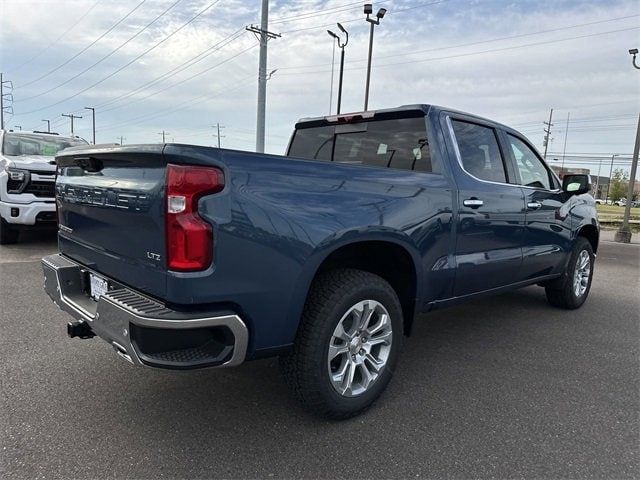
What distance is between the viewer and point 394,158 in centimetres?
347

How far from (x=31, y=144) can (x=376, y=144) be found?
24.2 ft

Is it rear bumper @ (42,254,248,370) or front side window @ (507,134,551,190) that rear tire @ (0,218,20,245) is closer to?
rear bumper @ (42,254,248,370)

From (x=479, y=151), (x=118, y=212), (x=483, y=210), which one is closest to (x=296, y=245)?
(x=118, y=212)

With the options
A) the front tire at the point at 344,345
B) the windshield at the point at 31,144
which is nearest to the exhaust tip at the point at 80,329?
the front tire at the point at 344,345

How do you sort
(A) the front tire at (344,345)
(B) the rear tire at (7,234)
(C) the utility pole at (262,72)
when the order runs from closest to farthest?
(A) the front tire at (344,345), (B) the rear tire at (7,234), (C) the utility pole at (262,72)

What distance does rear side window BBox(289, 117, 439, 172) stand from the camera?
334 cm

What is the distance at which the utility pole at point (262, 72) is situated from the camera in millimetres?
16000

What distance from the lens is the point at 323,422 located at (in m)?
2.67

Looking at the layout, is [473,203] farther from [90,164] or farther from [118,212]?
[90,164]

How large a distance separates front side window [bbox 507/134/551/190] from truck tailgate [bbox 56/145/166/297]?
10.4ft

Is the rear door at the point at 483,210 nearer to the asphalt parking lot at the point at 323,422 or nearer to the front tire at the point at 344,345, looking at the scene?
the asphalt parking lot at the point at 323,422

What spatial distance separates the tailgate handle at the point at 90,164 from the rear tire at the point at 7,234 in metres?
6.05

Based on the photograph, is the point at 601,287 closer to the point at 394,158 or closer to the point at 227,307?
the point at 394,158

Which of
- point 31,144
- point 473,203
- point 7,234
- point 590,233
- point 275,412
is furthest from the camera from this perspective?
point 31,144
